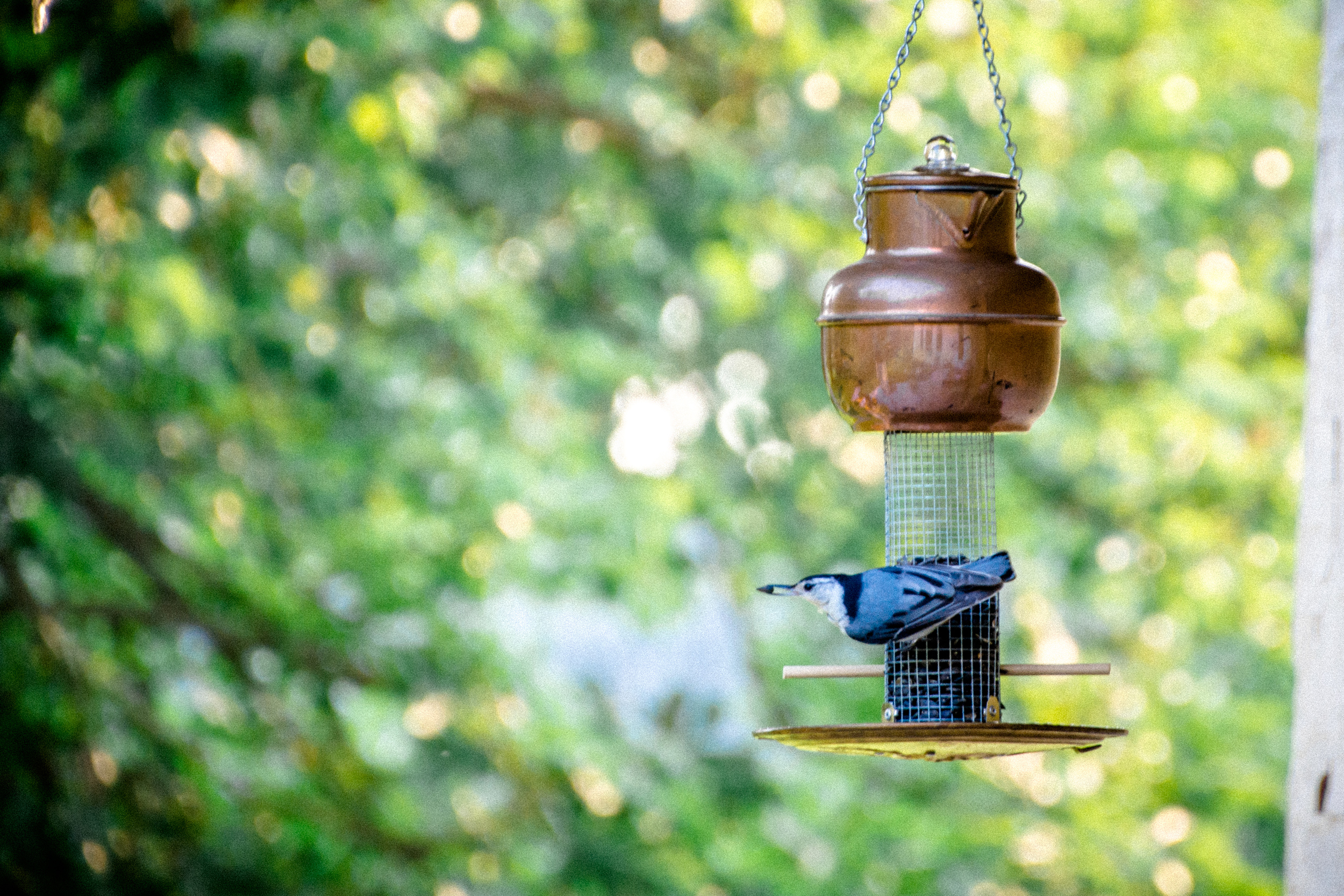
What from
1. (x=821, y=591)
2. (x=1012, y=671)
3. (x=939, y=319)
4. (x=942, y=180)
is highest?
(x=942, y=180)

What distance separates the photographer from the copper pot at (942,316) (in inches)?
87.1

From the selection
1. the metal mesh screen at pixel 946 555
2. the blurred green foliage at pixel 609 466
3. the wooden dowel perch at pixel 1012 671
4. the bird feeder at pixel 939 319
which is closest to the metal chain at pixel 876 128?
the bird feeder at pixel 939 319

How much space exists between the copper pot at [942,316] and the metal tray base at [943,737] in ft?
1.52

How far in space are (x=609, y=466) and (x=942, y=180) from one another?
294 cm

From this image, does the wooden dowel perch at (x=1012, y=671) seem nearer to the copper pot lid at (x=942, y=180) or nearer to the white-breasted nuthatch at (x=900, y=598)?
the white-breasted nuthatch at (x=900, y=598)

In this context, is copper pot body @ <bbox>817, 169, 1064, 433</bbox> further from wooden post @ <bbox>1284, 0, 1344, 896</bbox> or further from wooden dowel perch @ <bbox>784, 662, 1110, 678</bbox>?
wooden post @ <bbox>1284, 0, 1344, 896</bbox>

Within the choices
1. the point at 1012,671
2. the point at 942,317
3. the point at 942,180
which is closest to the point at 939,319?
the point at 942,317

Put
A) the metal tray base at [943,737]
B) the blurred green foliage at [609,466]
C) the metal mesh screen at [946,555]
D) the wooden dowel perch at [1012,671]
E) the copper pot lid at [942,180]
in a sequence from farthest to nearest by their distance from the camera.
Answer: the blurred green foliage at [609,466] → the metal mesh screen at [946,555] → the copper pot lid at [942,180] → the wooden dowel perch at [1012,671] → the metal tray base at [943,737]

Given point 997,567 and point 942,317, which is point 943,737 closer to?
point 997,567

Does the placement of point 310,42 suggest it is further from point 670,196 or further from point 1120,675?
point 1120,675

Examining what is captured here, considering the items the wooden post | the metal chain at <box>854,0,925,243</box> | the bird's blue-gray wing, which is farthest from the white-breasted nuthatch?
the wooden post

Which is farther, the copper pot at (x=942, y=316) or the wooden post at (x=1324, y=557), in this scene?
the wooden post at (x=1324, y=557)

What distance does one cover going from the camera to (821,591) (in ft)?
7.39

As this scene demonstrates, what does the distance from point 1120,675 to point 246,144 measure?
10.5 feet
